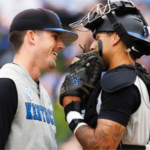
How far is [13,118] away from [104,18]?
1.11m

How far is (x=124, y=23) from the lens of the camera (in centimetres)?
260

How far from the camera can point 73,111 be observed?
8.26ft

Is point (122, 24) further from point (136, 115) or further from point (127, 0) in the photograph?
point (136, 115)

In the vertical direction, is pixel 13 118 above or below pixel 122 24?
below

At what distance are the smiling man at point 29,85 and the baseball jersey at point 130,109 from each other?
464 mm

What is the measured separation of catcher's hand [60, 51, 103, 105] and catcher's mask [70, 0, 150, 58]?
0.83ft

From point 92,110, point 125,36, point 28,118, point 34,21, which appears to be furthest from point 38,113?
point 125,36

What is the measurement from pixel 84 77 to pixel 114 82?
0.32 m

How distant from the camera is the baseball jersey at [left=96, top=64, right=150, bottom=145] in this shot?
2285 millimetres

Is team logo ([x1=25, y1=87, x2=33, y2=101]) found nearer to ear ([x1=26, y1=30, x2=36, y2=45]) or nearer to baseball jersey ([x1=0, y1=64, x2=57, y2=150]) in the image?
baseball jersey ([x1=0, y1=64, x2=57, y2=150])

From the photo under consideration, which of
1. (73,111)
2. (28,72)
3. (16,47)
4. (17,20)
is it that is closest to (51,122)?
(73,111)

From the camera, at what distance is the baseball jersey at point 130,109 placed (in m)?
2.29

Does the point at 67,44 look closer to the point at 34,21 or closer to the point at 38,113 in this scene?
the point at 34,21

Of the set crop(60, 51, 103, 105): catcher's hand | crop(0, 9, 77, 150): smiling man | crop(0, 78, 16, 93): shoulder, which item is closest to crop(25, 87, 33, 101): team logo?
crop(0, 9, 77, 150): smiling man
